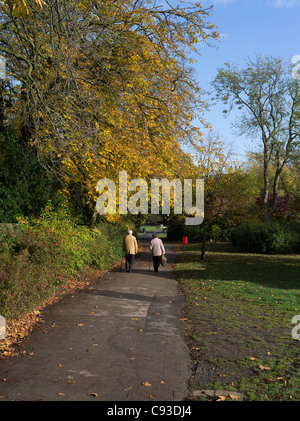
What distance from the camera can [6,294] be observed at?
7535 millimetres

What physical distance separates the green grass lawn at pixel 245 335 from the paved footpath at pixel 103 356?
0.36m

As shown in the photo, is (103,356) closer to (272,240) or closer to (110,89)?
(110,89)

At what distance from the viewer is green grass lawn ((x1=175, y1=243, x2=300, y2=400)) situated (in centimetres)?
496

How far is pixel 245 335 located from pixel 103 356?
8.95 feet

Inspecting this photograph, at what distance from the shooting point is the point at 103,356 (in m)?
5.98

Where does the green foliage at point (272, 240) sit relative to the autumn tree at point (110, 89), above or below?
below

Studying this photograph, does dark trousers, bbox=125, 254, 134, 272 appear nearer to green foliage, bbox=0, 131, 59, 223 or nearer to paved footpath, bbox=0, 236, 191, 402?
green foliage, bbox=0, 131, 59, 223

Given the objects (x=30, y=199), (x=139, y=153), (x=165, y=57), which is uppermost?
(x=165, y=57)

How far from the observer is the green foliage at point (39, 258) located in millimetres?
7816

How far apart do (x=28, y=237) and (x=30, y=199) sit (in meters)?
4.38

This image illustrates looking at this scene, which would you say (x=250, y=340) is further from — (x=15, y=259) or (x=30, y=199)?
(x=30, y=199)

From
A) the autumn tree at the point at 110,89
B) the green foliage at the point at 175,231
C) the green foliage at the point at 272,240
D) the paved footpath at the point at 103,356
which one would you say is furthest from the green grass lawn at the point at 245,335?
the green foliage at the point at 175,231

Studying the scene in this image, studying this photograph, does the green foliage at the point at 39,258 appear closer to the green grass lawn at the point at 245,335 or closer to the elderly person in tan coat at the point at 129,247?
the elderly person in tan coat at the point at 129,247
